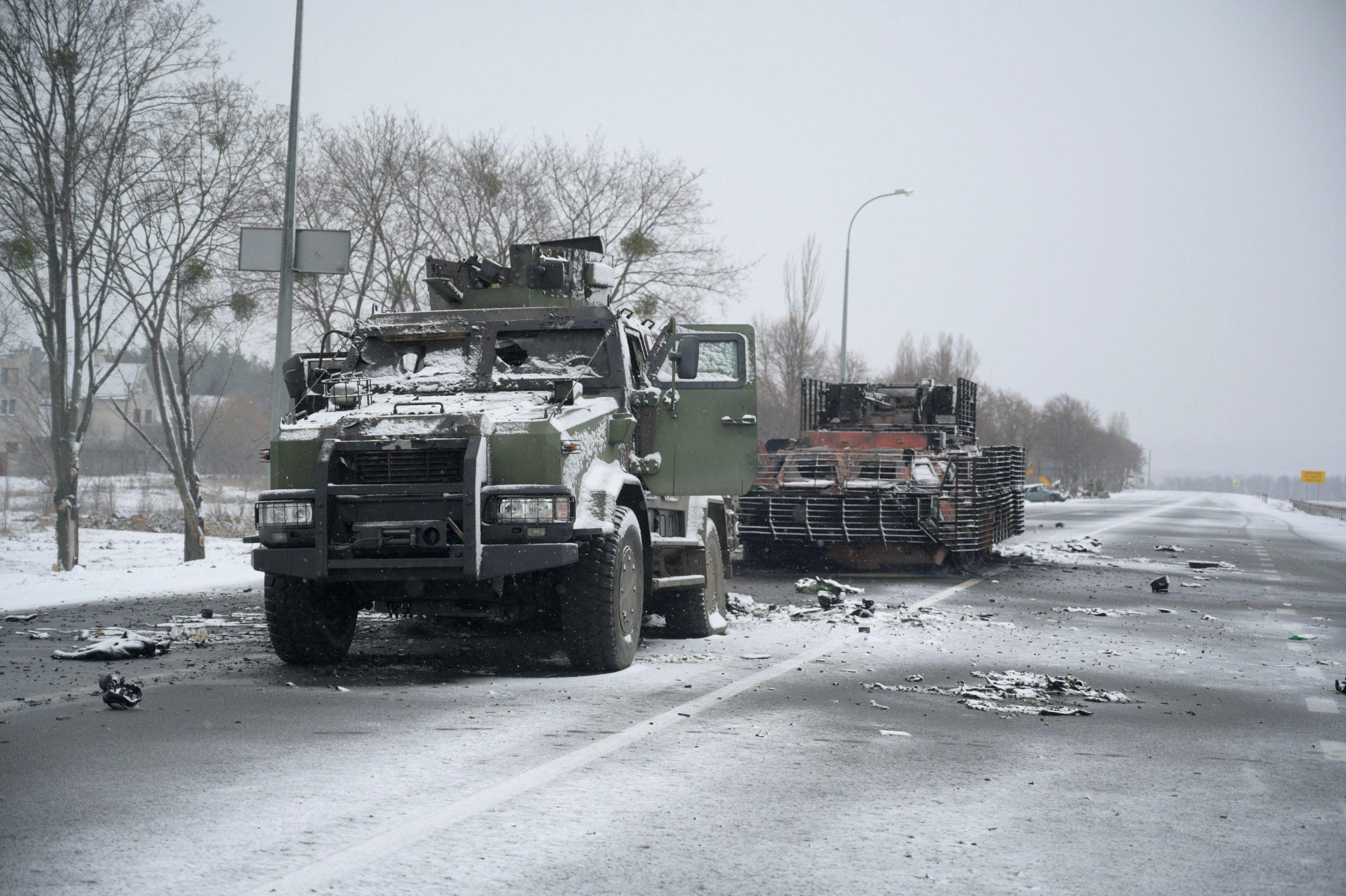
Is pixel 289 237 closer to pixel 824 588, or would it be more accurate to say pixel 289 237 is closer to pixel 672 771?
pixel 824 588

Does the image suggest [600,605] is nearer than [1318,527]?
Yes

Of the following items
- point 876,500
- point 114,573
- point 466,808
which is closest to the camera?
point 466,808

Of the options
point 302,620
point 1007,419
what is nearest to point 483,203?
point 302,620

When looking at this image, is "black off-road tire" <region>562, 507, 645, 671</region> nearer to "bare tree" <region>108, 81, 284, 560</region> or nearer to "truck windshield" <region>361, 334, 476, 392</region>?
"truck windshield" <region>361, 334, 476, 392</region>

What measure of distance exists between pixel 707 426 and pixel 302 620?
11.1 ft

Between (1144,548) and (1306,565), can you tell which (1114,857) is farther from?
(1144,548)

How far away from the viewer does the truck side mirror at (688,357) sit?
10297 mm

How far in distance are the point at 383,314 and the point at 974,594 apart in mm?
8654

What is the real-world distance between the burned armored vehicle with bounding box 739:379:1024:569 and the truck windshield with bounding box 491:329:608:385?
27.6 feet

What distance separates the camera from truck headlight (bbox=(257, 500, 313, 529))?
8.43 metres

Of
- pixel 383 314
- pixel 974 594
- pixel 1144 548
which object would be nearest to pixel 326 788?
pixel 383 314

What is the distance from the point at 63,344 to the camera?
19266 millimetres

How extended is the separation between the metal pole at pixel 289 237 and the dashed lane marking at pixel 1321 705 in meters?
12.7

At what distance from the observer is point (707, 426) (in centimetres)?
1053
